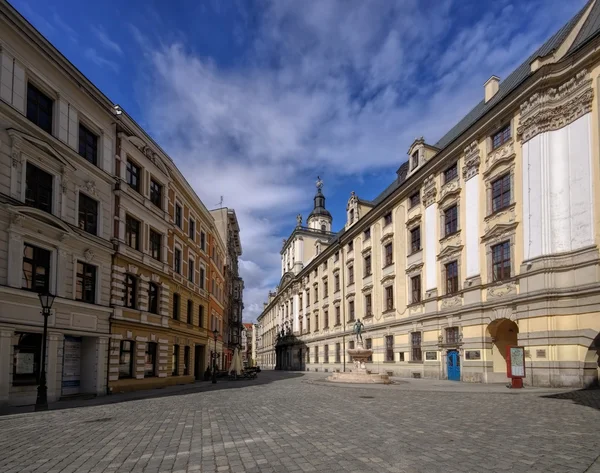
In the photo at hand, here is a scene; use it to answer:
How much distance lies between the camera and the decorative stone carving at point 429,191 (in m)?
30.9

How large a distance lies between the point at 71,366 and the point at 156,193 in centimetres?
1125

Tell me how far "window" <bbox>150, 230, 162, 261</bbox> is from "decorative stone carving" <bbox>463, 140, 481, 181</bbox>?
60.2 ft

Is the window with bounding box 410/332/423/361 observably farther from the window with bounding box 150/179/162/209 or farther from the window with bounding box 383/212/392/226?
the window with bounding box 150/179/162/209

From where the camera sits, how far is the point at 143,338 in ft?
78.3

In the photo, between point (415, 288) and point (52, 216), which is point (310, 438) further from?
point (415, 288)

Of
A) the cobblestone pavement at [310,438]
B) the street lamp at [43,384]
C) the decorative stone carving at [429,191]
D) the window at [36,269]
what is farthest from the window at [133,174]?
the decorative stone carving at [429,191]

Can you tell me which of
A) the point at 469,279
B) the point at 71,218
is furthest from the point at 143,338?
the point at 469,279

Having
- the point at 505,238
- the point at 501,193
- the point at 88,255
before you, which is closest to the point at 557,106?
the point at 501,193

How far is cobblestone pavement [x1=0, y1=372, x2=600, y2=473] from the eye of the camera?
267 inches

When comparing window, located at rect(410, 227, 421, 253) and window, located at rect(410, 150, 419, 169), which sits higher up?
window, located at rect(410, 150, 419, 169)

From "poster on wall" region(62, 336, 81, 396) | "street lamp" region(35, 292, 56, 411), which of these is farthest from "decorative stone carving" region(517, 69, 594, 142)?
"poster on wall" region(62, 336, 81, 396)

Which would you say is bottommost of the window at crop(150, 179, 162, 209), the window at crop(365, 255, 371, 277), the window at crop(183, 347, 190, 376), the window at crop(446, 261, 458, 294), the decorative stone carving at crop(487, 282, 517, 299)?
the window at crop(183, 347, 190, 376)

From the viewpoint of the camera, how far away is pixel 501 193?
975 inches

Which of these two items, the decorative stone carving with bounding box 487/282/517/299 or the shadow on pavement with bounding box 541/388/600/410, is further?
the decorative stone carving with bounding box 487/282/517/299
